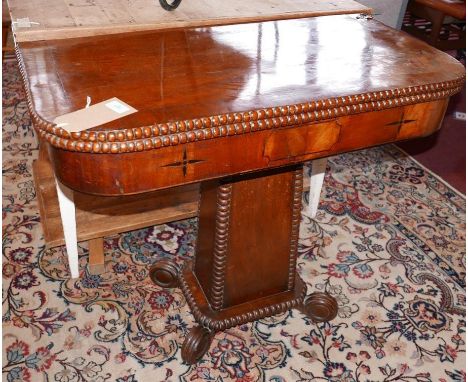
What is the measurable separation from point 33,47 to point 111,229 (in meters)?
0.74

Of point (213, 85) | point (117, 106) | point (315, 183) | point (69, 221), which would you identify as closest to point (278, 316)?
point (315, 183)

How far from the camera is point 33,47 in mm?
1293

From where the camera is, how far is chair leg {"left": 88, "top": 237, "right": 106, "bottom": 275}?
1890 mm

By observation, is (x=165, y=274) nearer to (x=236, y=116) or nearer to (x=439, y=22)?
(x=236, y=116)

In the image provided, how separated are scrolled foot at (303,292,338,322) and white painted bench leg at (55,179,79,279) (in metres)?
0.82

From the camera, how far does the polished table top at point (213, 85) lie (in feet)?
3.19

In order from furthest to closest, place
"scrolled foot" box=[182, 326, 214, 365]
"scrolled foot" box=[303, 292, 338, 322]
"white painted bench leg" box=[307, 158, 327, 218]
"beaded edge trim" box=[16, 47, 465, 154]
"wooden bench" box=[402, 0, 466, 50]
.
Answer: "wooden bench" box=[402, 0, 466, 50] → "white painted bench leg" box=[307, 158, 327, 218] → "scrolled foot" box=[303, 292, 338, 322] → "scrolled foot" box=[182, 326, 214, 365] → "beaded edge trim" box=[16, 47, 465, 154]

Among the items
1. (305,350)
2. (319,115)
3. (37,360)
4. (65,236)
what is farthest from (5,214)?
(319,115)

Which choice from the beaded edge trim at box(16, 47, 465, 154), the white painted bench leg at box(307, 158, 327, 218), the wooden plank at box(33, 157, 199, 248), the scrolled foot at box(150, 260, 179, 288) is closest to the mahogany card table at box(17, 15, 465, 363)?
the beaded edge trim at box(16, 47, 465, 154)

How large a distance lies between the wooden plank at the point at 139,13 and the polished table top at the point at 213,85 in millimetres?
43

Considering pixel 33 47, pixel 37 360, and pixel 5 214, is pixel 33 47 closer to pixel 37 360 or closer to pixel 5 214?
pixel 37 360

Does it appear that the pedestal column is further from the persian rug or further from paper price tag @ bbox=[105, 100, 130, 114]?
paper price tag @ bbox=[105, 100, 130, 114]

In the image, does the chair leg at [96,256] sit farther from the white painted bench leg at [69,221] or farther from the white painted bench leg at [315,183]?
the white painted bench leg at [315,183]

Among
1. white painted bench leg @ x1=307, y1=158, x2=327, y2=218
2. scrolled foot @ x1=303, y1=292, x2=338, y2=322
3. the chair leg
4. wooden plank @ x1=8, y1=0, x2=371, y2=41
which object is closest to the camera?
wooden plank @ x1=8, y1=0, x2=371, y2=41
